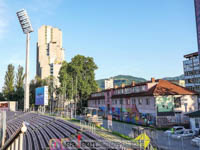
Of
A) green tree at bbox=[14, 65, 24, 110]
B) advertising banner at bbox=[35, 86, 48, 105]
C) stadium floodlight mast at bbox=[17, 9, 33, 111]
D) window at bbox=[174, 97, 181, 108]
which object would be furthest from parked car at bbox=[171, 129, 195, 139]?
green tree at bbox=[14, 65, 24, 110]

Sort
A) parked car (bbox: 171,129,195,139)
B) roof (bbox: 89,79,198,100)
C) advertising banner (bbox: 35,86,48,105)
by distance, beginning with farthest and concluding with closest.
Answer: advertising banner (bbox: 35,86,48,105), roof (bbox: 89,79,198,100), parked car (bbox: 171,129,195,139)

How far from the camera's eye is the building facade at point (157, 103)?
1322 inches

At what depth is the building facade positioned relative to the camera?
110 ft

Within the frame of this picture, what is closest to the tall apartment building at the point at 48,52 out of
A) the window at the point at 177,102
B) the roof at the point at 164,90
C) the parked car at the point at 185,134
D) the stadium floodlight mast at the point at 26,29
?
the stadium floodlight mast at the point at 26,29

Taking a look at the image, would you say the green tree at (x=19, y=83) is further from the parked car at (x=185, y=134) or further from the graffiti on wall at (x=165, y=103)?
the parked car at (x=185, y=134)

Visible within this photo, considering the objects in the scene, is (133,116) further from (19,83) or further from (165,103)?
(19,83)

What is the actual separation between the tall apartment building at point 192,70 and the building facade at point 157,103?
3018 cm

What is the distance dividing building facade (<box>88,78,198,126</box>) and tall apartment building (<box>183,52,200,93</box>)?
30.2 meters

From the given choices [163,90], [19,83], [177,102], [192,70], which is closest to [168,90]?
[163,90]

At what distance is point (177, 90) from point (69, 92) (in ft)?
99.0

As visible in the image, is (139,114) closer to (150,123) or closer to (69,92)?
(150,123)

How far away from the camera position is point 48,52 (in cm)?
14912

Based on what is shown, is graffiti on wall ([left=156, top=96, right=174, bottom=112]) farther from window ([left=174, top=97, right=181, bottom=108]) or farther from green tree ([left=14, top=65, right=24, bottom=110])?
green tree ([left=14, top=65, right=24, bottom=110])

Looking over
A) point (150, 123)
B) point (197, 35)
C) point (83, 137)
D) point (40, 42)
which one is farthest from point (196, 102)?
point (40, 42)
